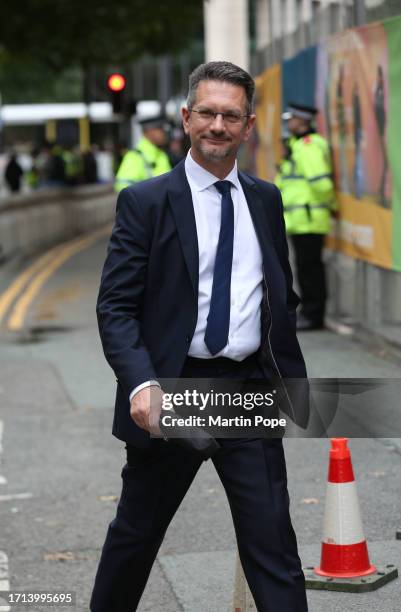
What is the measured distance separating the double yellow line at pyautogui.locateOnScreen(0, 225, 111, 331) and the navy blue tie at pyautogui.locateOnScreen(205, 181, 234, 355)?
9912mm

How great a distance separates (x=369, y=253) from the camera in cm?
1089

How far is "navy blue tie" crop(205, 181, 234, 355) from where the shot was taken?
3.87 m

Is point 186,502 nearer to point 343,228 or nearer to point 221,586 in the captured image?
point 221,586

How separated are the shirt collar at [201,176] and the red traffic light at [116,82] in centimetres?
1878

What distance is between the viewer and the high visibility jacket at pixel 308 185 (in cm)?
1169

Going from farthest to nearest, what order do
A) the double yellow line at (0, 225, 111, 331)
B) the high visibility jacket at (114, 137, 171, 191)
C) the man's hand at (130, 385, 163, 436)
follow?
the double yellow line at (0, 225, 111, 331) → the high visibility jacket at (114, 137, 171, 191) → the man's hand at (130, 385, 163, 436)

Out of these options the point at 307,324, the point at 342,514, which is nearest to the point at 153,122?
the point at 307,324

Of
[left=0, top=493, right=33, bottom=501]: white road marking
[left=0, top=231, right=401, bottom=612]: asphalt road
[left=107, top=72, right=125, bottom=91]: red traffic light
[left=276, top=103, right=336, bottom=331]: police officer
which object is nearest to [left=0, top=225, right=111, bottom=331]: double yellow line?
[left=107, top=72, right=125, bottom=91]: red traffic light

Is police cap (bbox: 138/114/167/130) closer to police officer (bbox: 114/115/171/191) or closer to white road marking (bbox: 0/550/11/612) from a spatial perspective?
police officer (bbox: 114/115/171/191)

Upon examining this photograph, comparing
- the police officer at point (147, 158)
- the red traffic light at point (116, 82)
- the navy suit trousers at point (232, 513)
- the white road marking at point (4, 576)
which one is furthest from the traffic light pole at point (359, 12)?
the red traffic light at point (116, 82)

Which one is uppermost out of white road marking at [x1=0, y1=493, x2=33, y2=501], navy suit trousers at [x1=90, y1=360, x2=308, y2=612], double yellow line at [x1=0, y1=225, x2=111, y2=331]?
navy suit trousers at [x1=90, y1=360, x2=308, y2=612]

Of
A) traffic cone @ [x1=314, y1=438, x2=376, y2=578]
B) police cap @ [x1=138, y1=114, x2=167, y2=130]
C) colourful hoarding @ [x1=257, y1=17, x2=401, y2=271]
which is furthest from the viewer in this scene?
police cap @ [x1=138, y1=114, x2=167, y2=130]

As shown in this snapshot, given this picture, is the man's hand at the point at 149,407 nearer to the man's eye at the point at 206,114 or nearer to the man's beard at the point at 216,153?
the man's beard at the point at 216,153

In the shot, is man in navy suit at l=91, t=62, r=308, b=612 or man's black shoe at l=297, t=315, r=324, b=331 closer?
man in navy suit at l=91, t=62, r=308, b=612
